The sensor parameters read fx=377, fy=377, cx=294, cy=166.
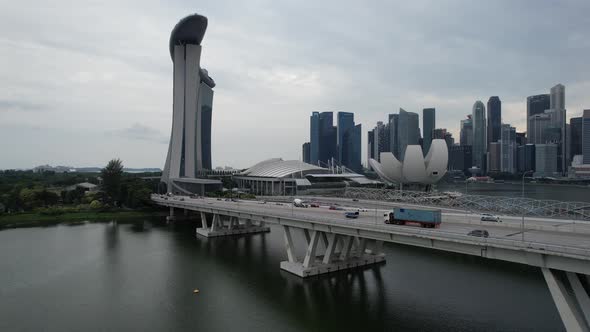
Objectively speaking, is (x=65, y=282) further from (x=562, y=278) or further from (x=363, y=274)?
(x=562, y=278)

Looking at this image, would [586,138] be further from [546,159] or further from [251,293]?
[251,293]

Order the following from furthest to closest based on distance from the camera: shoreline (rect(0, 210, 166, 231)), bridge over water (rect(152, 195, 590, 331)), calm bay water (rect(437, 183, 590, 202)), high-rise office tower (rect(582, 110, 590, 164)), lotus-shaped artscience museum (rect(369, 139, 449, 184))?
high-rise office tower (rect(582, 110, 590, 164)) → calm bay water (rect(437, 183, 590, 202)) → lotus-shaped artscience museum (rect(369, 139, 449, 184)) → shoreline (rect(0, 210, 166, 231)) → bridge over water (rect(152, 195, 590, 331))

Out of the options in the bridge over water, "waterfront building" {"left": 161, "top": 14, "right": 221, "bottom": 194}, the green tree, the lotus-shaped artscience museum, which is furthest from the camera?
"waterfront building" {"left": 161, "top": 14, "right": 221, "bottom": 194}

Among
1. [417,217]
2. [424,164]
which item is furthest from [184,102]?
[417,217]

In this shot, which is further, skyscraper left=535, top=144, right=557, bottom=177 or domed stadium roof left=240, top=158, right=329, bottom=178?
skyscraper left=535, top=144, right=557, bottom=177

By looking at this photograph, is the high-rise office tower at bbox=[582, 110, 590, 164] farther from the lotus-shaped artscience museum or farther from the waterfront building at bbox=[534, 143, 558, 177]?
the lotus-shaped artscience museum

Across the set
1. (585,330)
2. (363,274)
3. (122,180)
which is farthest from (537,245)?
(122,180)

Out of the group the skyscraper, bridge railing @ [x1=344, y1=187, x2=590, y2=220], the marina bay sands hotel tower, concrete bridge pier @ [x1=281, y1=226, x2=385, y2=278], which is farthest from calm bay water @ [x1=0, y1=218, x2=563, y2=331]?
the skyscraper
